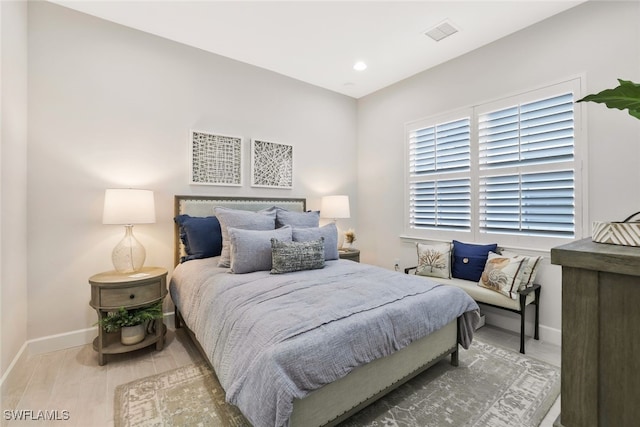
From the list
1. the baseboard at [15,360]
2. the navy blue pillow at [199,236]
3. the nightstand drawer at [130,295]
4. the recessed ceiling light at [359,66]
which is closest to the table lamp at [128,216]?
the nightstand drawer at [130,295]

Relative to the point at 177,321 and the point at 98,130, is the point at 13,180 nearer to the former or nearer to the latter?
the point at 98,130

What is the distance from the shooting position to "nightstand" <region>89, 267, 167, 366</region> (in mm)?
2229

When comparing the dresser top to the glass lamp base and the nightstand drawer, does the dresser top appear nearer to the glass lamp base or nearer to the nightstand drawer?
the nightstand drawer

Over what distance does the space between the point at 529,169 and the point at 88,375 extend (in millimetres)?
4050

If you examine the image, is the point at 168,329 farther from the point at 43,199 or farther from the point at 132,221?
the point at 43,199

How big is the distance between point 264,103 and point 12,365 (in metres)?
3.26

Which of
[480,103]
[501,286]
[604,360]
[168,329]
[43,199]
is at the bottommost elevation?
[168,329]

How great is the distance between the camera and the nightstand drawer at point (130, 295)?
2230mm

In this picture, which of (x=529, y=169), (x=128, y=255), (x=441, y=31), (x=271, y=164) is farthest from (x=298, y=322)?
(x=441, y=31)

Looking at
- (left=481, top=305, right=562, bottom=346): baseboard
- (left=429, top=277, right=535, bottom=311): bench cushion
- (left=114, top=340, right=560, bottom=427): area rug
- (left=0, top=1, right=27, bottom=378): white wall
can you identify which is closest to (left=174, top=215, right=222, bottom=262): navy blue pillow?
(left=114, top=340, right=560, bottom=427): area rug

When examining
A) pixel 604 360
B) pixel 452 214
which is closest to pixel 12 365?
pixel 604 360

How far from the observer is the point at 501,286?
8.45 ft

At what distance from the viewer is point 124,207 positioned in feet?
7.78

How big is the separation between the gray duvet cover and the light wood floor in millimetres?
436
